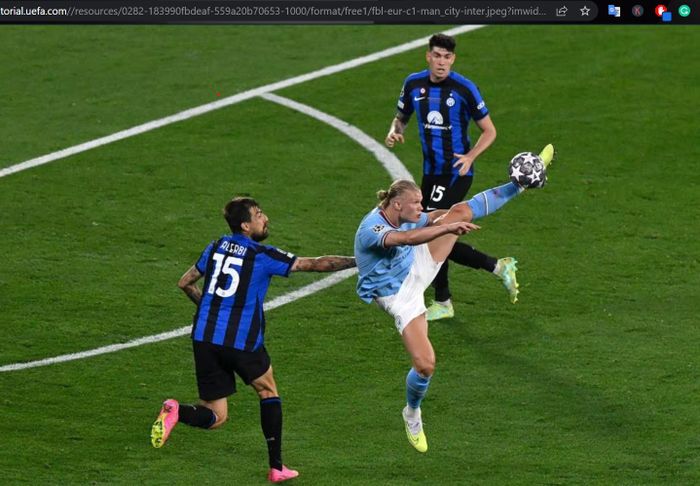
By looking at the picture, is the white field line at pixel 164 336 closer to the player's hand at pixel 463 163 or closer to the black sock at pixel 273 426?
the player's hand at pixel 463 163

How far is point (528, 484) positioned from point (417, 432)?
1.11 m

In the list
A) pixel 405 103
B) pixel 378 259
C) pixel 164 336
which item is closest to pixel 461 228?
pixel 378 259

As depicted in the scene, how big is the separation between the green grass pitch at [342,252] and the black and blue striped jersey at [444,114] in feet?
4.86

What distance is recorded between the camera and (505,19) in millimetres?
17969

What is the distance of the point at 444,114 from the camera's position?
14602 mm

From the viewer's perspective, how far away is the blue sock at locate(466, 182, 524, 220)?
12711 millimetres

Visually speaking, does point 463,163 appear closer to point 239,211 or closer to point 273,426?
point 239,211

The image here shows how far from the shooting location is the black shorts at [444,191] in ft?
47.6

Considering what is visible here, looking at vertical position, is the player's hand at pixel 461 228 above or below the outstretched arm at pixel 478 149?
below

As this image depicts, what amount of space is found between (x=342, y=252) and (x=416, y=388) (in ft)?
14.9

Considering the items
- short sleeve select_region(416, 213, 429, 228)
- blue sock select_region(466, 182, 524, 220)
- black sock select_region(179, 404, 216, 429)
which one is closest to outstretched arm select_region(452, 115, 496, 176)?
blue sock select_region(466, 182, 524, 220)

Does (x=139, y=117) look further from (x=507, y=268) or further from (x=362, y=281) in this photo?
(x=362, y=281)

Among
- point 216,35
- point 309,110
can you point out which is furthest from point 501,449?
point 216,35

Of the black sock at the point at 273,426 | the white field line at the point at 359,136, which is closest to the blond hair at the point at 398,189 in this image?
the black sock at the point at 273,426
